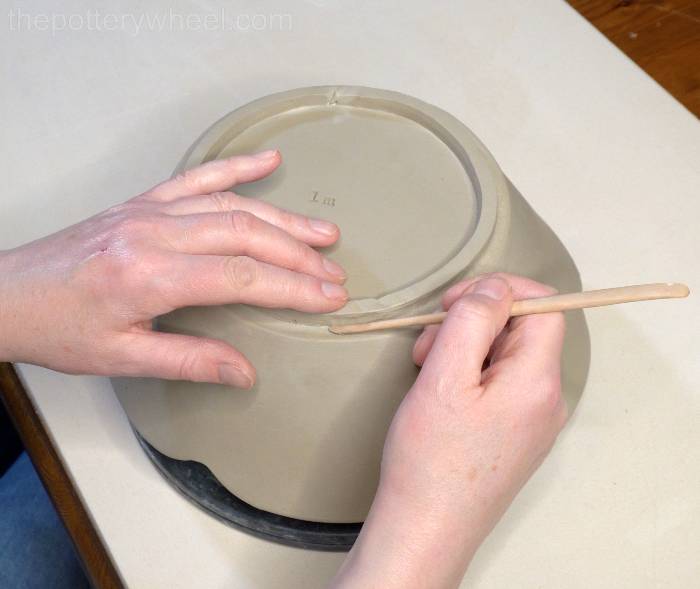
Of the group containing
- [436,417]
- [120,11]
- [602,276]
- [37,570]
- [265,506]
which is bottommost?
[37,570]

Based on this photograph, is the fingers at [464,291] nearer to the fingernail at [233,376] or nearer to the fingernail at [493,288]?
the fingernail at [493,288]

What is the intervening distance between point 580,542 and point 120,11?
822 mm

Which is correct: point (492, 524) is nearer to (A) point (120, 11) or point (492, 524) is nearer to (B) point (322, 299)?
(B) point (322, 299)

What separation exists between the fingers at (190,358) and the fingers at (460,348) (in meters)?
0.14

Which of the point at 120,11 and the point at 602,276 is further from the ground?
the point at 120,11

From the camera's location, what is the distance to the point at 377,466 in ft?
2.06

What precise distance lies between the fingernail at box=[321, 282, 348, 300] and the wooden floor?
0.71 metres

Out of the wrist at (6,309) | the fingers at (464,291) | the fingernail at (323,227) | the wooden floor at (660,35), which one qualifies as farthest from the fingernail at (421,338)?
the wooden floor at (660,35)

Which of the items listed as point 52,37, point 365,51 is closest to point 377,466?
point 365,51

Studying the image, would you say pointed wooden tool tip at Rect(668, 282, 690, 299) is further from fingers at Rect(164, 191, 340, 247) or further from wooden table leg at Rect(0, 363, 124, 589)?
wooden table leg at Rect(0, 363, 124, 589)

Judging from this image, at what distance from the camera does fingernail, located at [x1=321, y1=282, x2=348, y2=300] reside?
58 centimetres

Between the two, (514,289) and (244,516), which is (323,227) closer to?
(514,289)

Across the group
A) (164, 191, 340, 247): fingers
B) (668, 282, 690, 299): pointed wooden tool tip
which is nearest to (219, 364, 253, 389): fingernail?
(164, 191, 340, 247): fingers

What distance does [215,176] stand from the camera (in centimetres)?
65
